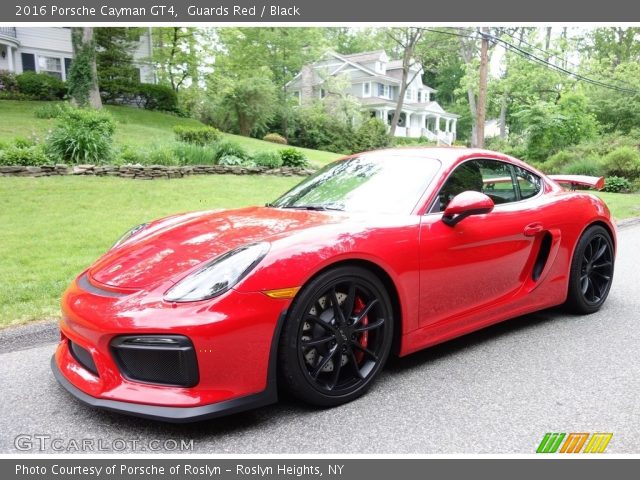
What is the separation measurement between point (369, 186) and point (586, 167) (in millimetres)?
18130

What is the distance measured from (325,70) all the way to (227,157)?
85.7 feet

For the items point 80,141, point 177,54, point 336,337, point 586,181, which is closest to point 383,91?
point 177,54

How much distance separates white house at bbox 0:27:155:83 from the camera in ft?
88.7

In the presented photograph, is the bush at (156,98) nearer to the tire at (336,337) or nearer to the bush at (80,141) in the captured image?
the bush at (80,141)

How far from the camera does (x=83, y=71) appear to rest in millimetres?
20172

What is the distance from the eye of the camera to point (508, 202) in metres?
3.92

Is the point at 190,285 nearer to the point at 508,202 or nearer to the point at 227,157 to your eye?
the point at 508,202

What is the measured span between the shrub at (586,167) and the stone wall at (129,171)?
12.1 m

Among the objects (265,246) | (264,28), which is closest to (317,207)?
(265,246)

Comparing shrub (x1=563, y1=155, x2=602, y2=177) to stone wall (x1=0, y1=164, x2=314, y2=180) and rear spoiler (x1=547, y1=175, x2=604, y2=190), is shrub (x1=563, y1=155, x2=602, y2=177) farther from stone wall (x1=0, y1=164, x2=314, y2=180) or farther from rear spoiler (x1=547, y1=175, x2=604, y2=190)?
rear spoiler (x1=547, y1=175, x2=604, y2=190)

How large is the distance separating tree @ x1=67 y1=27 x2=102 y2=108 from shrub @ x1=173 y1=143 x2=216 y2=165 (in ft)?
29.7

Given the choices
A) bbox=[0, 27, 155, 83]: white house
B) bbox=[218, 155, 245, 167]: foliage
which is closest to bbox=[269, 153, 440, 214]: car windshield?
bbox=[218, 155, 245, 167]: foliage

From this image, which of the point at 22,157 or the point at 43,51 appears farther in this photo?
the point at 43,51

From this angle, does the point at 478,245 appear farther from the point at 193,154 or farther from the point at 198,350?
the point at 193,154
